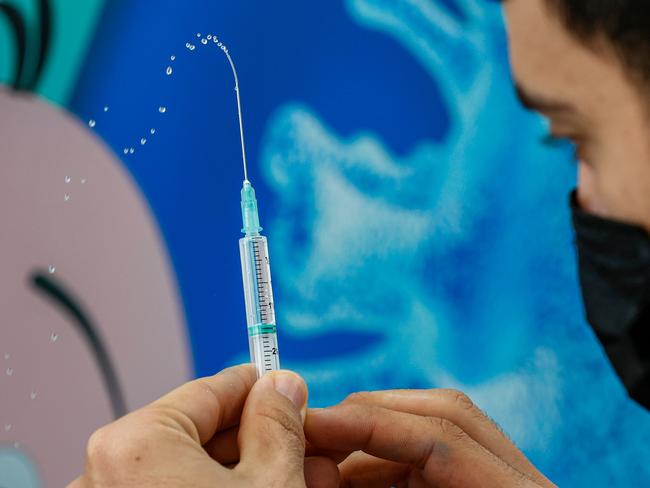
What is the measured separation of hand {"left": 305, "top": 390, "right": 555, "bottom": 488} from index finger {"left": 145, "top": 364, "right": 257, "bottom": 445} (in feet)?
0.34

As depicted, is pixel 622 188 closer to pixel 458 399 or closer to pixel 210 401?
pixel 458 399

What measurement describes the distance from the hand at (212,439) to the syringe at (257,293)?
3 cm

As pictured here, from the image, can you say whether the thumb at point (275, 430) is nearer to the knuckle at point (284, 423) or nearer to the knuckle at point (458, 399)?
the knuckle at point (284, 423)

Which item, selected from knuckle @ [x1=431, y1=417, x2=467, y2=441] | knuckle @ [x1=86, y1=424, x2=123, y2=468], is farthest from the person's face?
knuckle @ [x1=86, y1=424, x2=123, y2=468]

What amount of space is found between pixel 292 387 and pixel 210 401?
99 millimetres

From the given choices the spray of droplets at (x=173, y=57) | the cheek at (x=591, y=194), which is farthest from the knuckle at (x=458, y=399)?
the spray of droplets at (x=173, y=57)

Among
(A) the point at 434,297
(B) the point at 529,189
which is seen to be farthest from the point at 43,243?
(B) the point at 529,189

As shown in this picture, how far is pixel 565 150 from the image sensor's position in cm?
140

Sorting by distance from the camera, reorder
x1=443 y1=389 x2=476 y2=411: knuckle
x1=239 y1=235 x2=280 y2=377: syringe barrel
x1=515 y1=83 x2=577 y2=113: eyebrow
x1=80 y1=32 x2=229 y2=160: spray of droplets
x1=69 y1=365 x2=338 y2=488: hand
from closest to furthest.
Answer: x1=69 y1=365 x2=338 y2=488: hand → x1=515 y1=83 x2=577 y2=113: eyebrow → x1=239 y1=235 x2=280 y2=377: syringe barrel → x1=443 y1=389 x2=476 y2=411: knuckle → x1=80 y1=32 x2=229 y2=160: spray of droplets

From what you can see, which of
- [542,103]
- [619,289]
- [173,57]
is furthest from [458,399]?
[173,57]

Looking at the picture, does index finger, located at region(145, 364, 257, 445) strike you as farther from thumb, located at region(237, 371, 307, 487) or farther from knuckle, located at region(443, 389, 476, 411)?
knuckle, located at region(443, 389, 476, 411)

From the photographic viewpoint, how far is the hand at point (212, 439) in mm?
738

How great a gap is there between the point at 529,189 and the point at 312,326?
0.47 metres

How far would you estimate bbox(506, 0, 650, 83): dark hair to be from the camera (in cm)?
76
